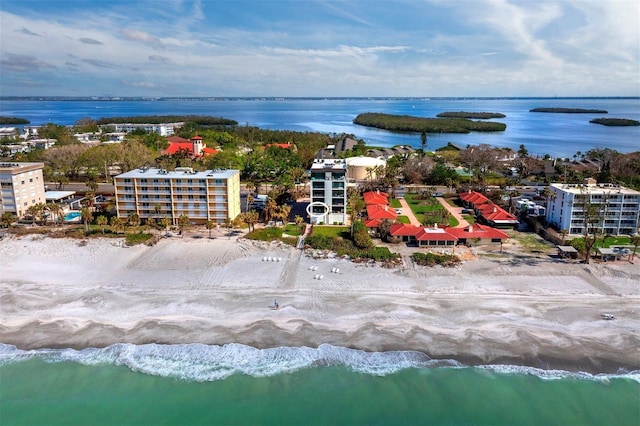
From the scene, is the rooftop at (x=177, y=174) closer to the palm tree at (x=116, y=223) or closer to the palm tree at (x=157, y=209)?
the palm tree at (x=157, y=209)

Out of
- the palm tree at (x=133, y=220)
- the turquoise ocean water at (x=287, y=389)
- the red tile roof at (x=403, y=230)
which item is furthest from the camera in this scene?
the palm tree at (x=133, y=220)

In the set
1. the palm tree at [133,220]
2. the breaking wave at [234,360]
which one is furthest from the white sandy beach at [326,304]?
the palm tree at [133,220]

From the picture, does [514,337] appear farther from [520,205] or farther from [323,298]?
[520,205]

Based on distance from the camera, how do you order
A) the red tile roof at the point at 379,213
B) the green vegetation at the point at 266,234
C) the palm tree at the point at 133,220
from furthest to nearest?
1. the red tile roof at the point at 379,213
2. the palm tree at the point at 133,220
3. the green vegetation at the point at 266,234

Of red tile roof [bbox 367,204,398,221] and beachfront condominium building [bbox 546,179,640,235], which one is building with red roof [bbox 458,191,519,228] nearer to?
beachfront condominium building [bbox 546,179,640,235]

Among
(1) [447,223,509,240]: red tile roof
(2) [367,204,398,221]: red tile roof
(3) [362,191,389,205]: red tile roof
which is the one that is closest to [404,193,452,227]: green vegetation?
(2) [367,204,398,221]: red tile roof

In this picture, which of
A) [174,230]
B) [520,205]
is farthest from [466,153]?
[174,230]

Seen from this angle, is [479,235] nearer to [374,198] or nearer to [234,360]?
[374,198]
